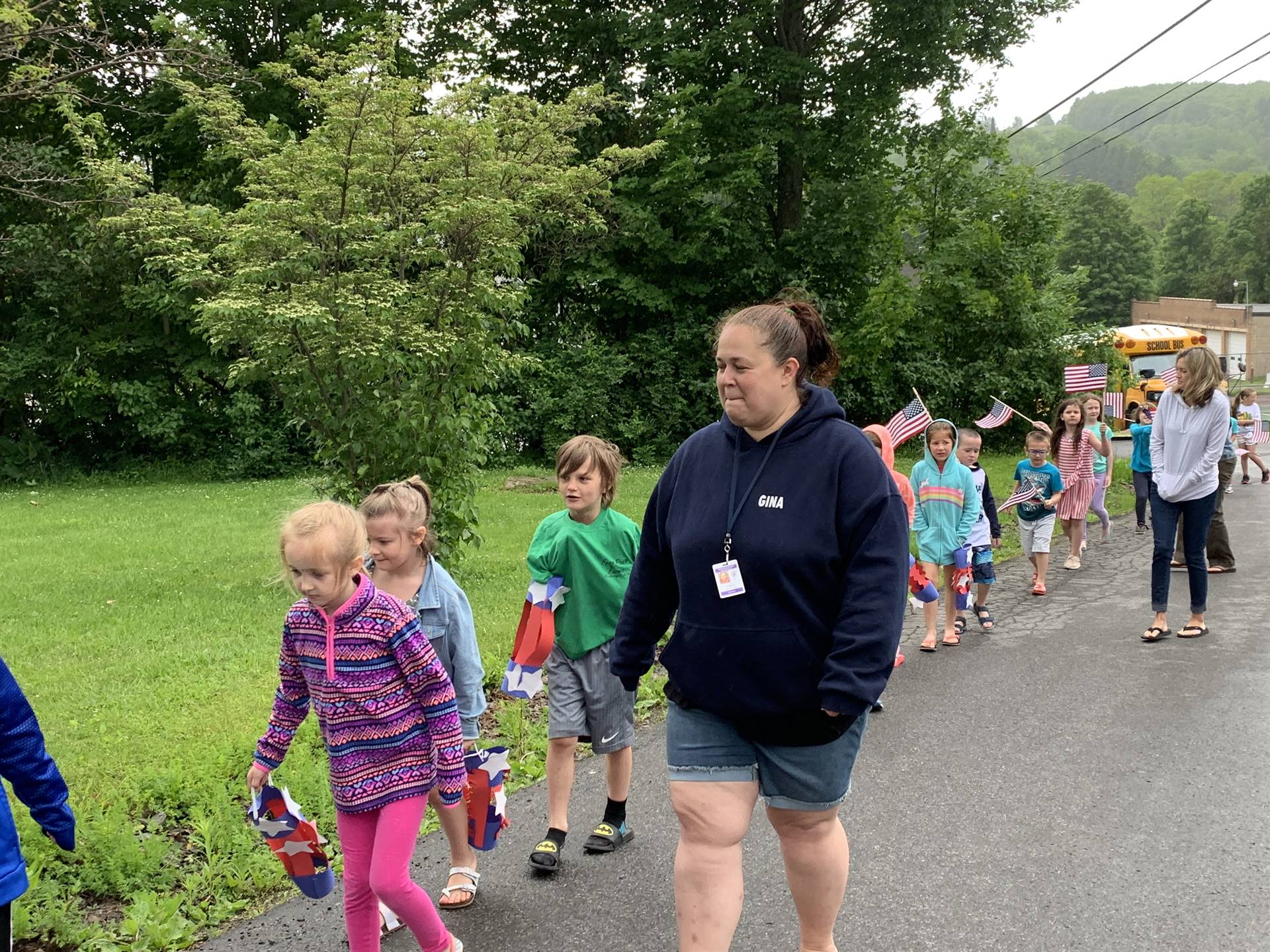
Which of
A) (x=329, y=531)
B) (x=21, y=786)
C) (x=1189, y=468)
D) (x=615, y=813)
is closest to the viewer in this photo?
(x=21, y=786)

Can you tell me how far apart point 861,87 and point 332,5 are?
12.1 m

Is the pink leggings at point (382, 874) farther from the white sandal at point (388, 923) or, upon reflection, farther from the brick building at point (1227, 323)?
the brick building at point (1227, 323)

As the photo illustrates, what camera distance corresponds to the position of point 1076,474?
10562 mm

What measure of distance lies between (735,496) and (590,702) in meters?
1.67

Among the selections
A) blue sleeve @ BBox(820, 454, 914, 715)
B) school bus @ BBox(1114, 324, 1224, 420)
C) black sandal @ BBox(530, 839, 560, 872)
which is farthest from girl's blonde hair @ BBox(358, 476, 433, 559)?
school bus @ BBox(1114, 324, 1224, 420)

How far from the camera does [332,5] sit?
956 inches

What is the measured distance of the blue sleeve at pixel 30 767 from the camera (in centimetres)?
238

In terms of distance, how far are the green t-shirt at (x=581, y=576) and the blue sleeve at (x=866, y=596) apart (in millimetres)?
1604

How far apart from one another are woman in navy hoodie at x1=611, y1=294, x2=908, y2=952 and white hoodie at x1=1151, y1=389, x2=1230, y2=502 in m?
4.99

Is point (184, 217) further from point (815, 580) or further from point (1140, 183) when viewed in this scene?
point (1140, 183)

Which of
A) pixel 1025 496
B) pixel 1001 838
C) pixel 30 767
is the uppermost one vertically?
pixel 30 767

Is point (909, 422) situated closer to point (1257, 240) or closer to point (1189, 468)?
point (1189, 468)

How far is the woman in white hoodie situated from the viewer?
22.7 feet

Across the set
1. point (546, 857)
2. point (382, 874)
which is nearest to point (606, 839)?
point (546, 857)
